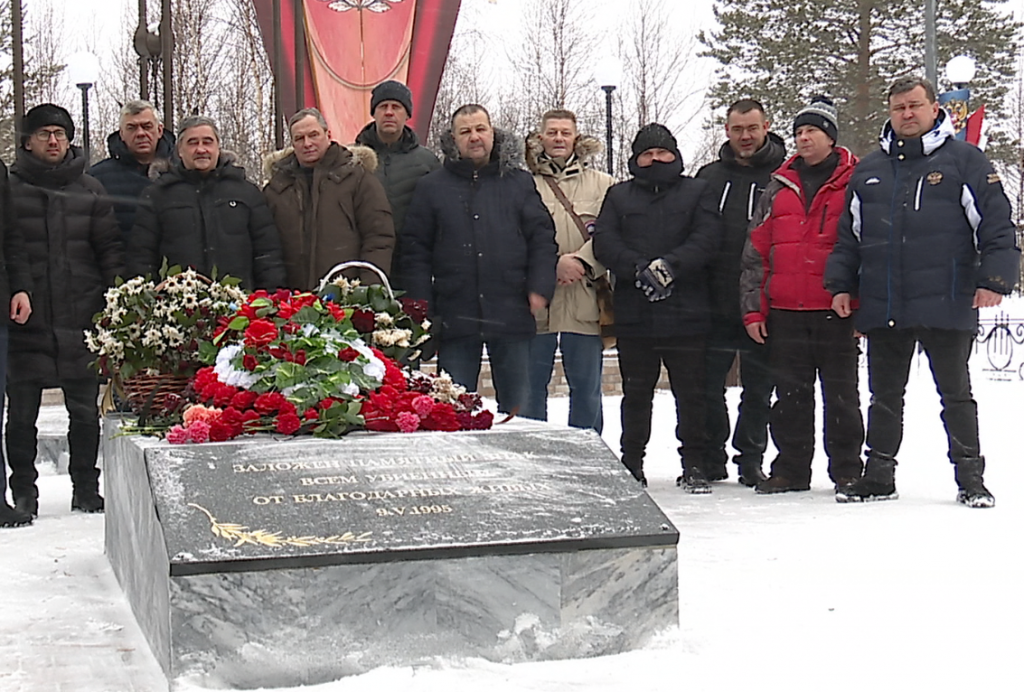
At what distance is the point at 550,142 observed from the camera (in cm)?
705

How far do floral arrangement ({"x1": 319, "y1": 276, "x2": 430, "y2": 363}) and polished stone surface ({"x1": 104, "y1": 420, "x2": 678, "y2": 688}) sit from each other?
45.2 inches

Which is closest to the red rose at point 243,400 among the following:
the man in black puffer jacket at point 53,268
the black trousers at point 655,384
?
the man in black puffer jacket at point 53,268

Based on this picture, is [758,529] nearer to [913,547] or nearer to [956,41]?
[913,547]

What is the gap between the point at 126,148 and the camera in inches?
262

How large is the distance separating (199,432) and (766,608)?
1847 millimetres

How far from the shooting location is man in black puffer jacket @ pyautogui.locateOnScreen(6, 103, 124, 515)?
6.16 meters

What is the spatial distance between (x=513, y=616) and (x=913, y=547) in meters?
2.19

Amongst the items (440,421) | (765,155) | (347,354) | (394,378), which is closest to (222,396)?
(347,354)

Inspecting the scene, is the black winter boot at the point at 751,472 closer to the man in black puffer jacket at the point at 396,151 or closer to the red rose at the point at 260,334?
the man in black puffer jacket at the point at 396,151

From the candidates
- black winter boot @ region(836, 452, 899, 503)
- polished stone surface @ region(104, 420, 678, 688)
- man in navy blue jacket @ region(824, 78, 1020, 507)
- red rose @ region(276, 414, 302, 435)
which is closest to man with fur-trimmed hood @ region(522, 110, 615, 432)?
man in navy blue jacket @ region(824, 78, 1020, 507)

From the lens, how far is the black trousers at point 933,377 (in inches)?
240

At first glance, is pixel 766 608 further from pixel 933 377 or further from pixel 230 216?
pixel 230 216

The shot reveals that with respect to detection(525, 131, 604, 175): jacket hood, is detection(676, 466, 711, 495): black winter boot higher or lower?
lower

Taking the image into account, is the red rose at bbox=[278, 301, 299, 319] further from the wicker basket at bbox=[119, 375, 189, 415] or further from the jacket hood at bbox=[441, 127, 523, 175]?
the jacket hood at bbox=[441, 127, 523, 175]
